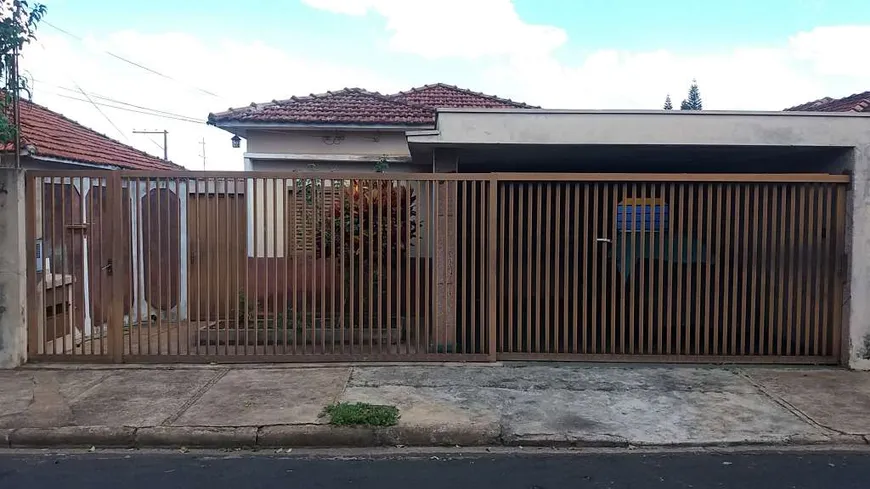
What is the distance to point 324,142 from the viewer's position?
36.9 ft

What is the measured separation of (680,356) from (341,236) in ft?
13.4

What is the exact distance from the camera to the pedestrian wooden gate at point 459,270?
7070 mm

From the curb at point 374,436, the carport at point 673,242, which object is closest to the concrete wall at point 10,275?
the curb at point 374,436

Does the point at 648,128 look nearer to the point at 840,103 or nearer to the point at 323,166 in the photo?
the point at 840,103

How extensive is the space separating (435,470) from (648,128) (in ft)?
14.8

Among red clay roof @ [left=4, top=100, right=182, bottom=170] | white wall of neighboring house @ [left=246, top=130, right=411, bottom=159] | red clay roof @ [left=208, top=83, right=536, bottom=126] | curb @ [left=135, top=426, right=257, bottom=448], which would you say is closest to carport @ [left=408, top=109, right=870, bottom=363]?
curb @ [left=135, top=426, right=257, bottom=448]

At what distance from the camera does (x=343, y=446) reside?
199 inches

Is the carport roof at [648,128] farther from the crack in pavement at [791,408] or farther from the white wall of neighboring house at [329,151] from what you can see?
the white wall of neighboring house at [329,151]

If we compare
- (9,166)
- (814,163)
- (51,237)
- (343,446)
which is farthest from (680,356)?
(9,166)

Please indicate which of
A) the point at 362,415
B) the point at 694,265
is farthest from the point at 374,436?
the point at 694,265

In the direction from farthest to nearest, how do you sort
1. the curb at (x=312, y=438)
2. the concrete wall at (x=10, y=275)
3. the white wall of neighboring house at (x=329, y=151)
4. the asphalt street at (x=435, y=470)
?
the white wall of neighboring house at (x=329, y=151) < the concrete wall at (x=10, y=275) < the curb at (x=312, y=438) < the asphalt street at (x=435, y=470)

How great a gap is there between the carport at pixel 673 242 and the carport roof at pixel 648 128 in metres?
0.01

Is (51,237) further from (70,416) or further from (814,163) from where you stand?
(814,163)

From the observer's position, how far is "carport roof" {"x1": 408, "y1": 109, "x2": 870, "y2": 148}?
6.96m
